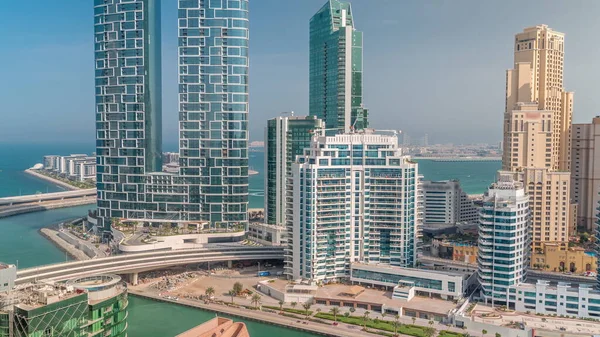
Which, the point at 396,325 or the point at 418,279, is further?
the point at 418,279

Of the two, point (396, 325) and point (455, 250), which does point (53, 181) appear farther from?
point (396, 325)

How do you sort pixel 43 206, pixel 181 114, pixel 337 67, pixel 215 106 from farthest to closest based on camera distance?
pixel 43 206, pixel 337 67, pixel 181 114, pixel 215 106

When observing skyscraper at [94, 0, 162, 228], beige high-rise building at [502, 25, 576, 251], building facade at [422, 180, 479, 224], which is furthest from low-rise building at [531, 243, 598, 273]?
skyscraper at [94, 0, 162, 228]

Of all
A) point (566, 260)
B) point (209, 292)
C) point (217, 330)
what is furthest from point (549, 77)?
point (217, 330)

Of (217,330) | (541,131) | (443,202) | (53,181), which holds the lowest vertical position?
(217,330)

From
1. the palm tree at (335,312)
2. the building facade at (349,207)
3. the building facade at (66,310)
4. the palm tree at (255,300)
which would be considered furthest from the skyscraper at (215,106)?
the building facade at (66,310)

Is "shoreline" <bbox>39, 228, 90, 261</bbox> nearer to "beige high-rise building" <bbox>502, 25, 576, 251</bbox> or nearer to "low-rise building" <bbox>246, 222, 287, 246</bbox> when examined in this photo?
"low-rise building" <bbox>246, 222, 287, 246</bbox>
